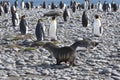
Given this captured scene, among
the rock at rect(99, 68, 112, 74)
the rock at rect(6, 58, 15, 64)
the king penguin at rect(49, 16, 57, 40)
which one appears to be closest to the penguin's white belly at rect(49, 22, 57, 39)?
the king penguin at rect(49, 16, 57, 40)

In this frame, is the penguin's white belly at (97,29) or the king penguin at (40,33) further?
the penguin's white belly at (97,29)

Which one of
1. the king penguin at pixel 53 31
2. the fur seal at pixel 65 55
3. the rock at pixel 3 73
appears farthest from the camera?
the king penguin at pixel 53 31

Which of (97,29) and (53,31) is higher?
(53,31)

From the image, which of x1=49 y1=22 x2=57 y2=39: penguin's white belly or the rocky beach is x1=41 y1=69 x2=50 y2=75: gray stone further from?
x1=49 y1=22 x2=57 y2=39: penguin's white belly

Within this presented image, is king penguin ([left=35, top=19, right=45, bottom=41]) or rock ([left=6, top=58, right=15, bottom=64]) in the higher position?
king penguin ([left=35, top=19, right=45, bottom=41])

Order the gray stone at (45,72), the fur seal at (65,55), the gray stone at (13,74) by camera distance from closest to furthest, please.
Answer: the gray stone at (13,74), the gray stone at (45,72), the fur seal at (65,55)

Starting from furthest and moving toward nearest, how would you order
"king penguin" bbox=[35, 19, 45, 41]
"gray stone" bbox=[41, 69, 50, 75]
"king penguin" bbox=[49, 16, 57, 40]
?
"king penguin" bbox=[49, 16, 57, 40] < "king penguin" bbox=[35, 19, 45, 41] < "gray stone" bbox=[41, 69, 50, 75]

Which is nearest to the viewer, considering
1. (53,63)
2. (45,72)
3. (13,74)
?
(13,74)

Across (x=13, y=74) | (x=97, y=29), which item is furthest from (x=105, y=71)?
(x=97, y=29)

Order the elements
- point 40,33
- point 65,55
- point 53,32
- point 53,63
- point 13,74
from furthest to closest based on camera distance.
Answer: point 53,32, point 40,33, point 53,63, point 65,55, point 13,74

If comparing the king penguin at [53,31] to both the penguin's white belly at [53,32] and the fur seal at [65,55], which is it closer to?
the penguin's white belly at [53,32]

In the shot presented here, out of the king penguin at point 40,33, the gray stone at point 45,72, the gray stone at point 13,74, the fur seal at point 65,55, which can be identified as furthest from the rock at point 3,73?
the king penguin at point 40,33

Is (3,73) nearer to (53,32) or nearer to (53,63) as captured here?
(53,63)

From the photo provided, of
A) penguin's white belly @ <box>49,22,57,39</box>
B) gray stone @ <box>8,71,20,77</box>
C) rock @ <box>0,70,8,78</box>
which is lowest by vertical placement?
gray stone @ <box>8,71,20,77</box>
